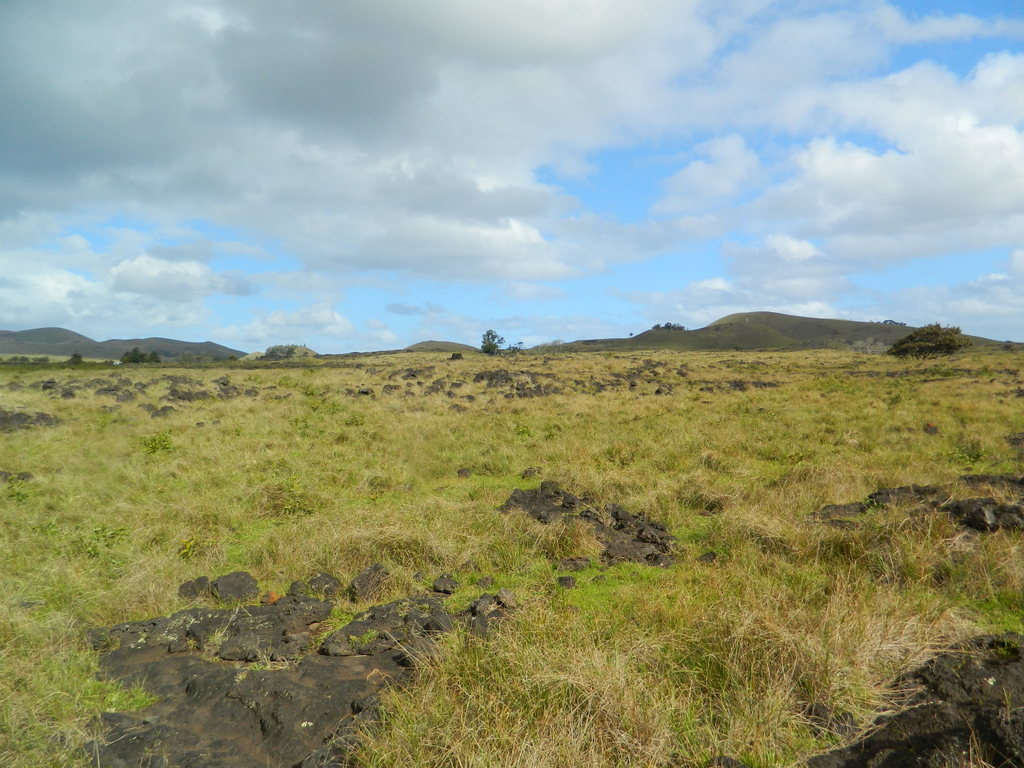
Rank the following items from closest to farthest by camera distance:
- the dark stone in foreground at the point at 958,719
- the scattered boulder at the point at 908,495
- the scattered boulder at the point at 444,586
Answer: the dark stone in foreground at the point at 958,719
the scattered boulder at the point at 444,586
the scattered boulder at the point at 908,495

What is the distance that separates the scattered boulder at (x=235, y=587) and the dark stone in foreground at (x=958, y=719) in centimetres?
619

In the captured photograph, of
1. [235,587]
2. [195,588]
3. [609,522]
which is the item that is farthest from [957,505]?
[195,588]

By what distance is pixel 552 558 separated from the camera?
7.84 metres

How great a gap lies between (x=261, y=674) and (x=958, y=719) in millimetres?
5393

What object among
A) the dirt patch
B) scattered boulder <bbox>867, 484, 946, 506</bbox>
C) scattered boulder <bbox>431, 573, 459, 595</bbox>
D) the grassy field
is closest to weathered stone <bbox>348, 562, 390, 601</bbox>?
the grassy field

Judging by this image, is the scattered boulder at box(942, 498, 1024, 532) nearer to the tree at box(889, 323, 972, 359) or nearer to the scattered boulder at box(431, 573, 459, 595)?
the scattered boulder at box(431, 573, 459, 595)

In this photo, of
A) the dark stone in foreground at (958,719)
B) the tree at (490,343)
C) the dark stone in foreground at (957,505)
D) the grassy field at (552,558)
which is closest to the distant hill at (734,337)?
the tree at (490,343)

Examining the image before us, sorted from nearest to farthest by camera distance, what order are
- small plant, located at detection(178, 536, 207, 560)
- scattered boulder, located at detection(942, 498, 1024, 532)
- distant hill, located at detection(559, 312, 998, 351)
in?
scattered boulder, located at detection(942, 498, 1024, 532) → small plant, located at detection(178, 536, 207, 560) → distant hill, located at detection(559, 312, 998, 351)

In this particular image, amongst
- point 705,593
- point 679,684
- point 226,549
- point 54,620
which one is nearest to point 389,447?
point 226,549

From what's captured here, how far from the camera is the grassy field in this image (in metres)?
4.01

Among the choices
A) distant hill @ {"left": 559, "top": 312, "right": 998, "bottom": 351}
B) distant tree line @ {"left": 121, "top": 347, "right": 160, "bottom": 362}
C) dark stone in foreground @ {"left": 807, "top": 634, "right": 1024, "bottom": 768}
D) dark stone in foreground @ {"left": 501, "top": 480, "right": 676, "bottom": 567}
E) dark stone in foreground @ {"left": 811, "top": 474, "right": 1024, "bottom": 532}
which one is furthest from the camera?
distant hill @ {"left": 559, "top": 312, "right": 998, "bottom": 351}

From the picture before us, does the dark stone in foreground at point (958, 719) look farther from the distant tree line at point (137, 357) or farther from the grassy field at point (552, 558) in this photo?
the distant tree line at point (137, 357)

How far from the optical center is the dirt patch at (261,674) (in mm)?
4062

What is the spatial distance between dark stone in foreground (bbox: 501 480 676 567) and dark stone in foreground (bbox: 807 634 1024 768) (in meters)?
3.51
